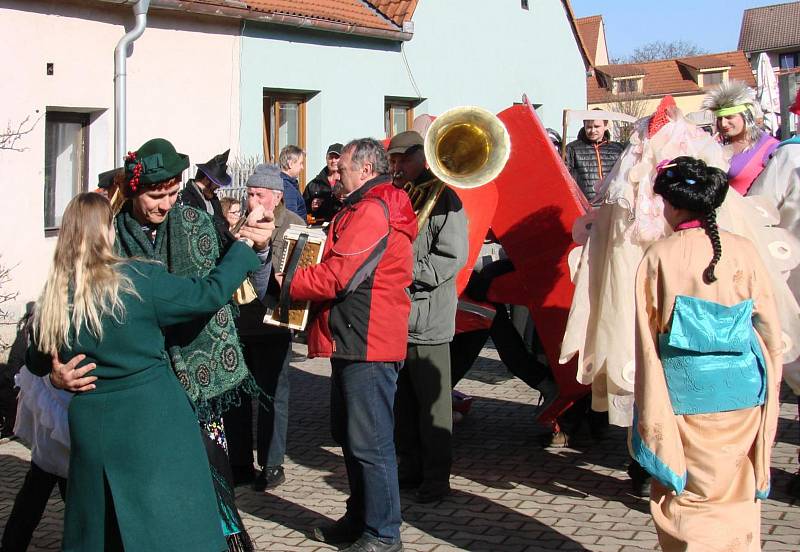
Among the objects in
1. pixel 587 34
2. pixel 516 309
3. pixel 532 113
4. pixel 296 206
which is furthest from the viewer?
pixel 587 34

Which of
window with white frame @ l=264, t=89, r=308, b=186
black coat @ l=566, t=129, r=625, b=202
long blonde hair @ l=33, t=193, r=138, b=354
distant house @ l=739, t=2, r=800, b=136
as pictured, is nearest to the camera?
long blonde hair @ l=33, t=193, r=138, b=354

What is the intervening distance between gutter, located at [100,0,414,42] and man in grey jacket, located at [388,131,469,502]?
5.96 m

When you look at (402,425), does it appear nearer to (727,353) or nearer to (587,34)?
(727,353)

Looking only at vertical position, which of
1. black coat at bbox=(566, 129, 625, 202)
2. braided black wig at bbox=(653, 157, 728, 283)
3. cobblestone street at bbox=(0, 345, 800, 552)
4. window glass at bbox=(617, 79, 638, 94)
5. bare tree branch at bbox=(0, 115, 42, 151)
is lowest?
cobblestone street at bbox=(0, 345, 800, 552)

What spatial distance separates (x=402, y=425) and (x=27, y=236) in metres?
5.37

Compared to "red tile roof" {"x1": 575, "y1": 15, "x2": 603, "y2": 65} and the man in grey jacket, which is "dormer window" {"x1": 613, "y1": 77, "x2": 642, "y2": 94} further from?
the man in grey jacket

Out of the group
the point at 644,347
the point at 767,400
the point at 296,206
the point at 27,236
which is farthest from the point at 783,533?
the point at 27,236

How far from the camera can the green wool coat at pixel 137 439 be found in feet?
11.8

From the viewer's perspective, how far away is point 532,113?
6461 millimetres

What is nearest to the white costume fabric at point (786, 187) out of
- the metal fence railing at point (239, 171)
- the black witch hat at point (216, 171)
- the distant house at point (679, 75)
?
the black witch hat at point (216, 171)

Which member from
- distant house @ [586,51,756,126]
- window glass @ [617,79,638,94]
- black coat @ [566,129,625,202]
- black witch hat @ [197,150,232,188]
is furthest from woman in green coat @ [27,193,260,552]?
window glass @ [617,79,638,94]

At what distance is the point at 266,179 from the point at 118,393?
2.45 m

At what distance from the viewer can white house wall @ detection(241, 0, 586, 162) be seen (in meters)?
13.2

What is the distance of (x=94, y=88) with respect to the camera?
1086 centimetres
